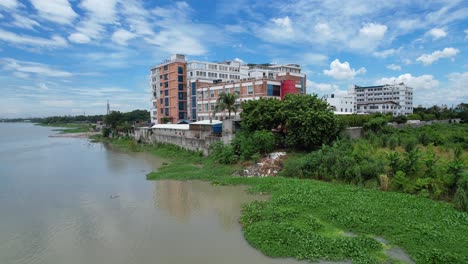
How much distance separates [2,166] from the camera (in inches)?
1222

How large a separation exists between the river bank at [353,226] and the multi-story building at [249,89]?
86.4ft

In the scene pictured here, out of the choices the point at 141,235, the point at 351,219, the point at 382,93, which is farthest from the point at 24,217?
the point at 382,93

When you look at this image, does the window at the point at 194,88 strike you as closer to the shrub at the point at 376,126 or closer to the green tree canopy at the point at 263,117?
the green tree canopy at the point at 263,117

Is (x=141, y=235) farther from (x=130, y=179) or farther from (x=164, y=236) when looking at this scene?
(x=130, y=179)

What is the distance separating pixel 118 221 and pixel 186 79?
47.7 metres

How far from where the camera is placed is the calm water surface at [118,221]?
11055mm

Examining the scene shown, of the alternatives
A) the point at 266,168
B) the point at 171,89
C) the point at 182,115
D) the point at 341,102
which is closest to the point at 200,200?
the point at 266,168

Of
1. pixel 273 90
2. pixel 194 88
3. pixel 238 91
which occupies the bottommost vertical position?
pixel 273 90

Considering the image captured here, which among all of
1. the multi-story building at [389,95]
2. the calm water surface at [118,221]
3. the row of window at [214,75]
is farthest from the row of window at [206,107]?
the multi-story building at [389,95]

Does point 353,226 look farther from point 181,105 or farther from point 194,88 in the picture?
point 181,105

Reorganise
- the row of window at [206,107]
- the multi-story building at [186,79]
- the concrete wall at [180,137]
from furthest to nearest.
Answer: the multi-story building at [186,79] → the row of window at [206,107] → the concrete wall at [180,137]

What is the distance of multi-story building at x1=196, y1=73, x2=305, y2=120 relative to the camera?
44.0 meters

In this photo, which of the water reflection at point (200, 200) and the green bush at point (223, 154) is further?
the green bush at point (223, 154)

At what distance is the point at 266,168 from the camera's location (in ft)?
77.5
